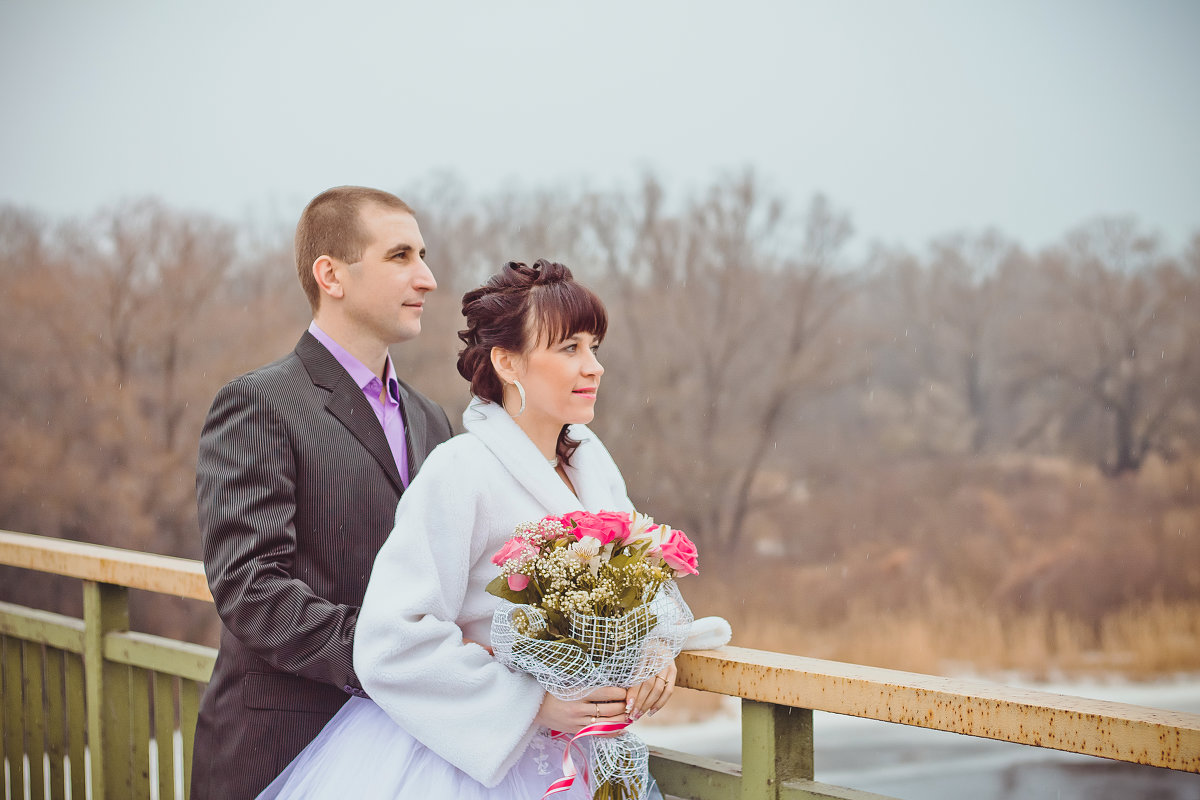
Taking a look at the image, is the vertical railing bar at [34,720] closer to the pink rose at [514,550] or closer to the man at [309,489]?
the man at [309,489]

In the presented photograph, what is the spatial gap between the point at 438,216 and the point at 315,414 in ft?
80.5

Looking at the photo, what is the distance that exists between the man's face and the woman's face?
32 cm

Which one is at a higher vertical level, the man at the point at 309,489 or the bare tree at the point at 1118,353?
the bare tree at the point at 1118,353

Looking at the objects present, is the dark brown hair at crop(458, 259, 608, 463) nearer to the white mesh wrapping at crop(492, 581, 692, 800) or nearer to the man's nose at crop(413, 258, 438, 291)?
the man's nose at crop(413, 258, 438, 291)

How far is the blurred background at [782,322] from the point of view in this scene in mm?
20438

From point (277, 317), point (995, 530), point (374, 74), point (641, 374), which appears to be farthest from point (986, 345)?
point (374, 74)

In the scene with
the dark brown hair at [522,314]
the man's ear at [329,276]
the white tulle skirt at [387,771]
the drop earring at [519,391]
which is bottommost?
the white tulle skirt at [387,771]

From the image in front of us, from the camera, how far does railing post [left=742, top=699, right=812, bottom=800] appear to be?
5.35 ft

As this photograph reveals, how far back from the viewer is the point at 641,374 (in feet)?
72.3

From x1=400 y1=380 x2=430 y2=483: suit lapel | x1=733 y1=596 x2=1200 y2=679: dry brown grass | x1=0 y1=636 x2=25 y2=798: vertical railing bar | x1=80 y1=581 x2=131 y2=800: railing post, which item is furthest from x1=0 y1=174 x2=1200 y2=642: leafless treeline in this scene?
x1=400 y1=380 x2=430 y2=483: suit lapel

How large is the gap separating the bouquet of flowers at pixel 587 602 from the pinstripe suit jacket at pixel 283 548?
1.09ft

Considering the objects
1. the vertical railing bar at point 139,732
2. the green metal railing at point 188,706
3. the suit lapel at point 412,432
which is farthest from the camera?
the vertical railing bar at point 139,732

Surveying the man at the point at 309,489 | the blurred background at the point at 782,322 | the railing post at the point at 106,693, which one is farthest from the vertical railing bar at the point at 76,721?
the blurred background at the point at 782,322

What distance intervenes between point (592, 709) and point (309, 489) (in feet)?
2.09
